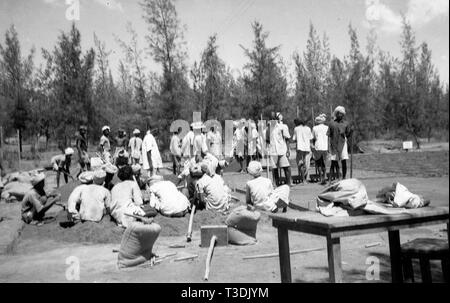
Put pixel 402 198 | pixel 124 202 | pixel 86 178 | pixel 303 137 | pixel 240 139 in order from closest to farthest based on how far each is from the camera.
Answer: pixel 402 198 < pixel 124 202 < pixel 86 178 < pixel 303 137 < pixel 240 139

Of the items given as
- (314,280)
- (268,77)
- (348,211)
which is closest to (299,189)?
(314,280)

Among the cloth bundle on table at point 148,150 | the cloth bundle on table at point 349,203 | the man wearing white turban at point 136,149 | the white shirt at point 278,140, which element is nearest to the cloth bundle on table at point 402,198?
the cloth bundle on table at point 349,203

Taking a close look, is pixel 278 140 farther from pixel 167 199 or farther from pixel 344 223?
pixel 344 223

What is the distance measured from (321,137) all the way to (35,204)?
645 centimetres

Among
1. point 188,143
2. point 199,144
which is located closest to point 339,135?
point 199,144

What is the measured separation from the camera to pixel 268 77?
2111 centimetres

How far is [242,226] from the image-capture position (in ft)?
22.5

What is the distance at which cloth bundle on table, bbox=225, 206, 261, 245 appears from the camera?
22.3 feet

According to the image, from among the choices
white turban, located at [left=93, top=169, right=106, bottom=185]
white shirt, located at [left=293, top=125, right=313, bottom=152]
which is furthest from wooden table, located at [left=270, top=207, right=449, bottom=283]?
white shirt, located at [left=293, top=125, right=313, bottom=152]

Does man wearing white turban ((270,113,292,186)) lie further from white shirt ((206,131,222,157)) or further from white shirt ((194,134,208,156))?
white shirt ((206,131,222,157))

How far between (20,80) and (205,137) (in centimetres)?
1830

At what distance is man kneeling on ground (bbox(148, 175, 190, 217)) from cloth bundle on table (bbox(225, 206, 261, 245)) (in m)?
1.68
